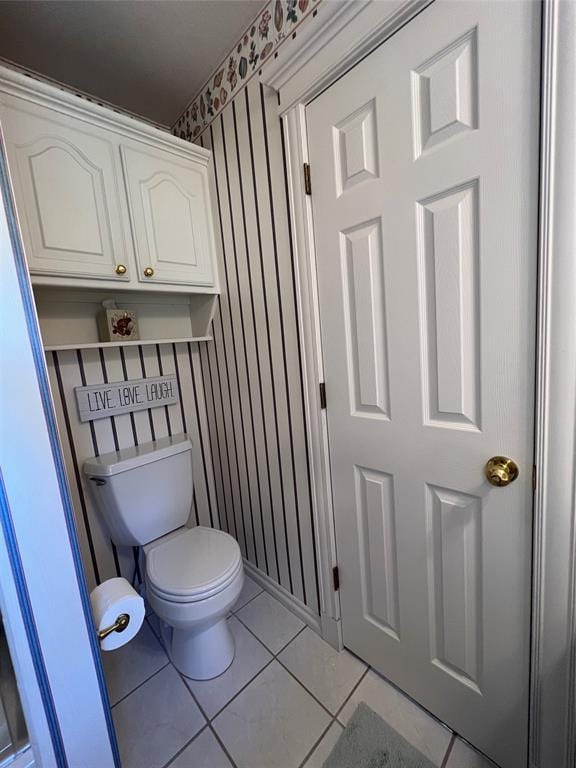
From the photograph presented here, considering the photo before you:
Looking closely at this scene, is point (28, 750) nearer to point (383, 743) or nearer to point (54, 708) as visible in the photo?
point (54, 708)

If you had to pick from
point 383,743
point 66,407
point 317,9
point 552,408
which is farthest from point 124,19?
point 383,743

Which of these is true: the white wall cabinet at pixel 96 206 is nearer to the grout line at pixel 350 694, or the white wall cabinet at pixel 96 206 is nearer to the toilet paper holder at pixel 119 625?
the toilet paper holder at pixel 119 625

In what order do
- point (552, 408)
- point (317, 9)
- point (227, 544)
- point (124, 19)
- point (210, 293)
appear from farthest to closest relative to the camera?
point (210, 293) → point (227, 544) → point (124, 19) → point (317, 9) → point (552, 408)

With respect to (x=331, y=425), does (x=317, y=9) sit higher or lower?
higher

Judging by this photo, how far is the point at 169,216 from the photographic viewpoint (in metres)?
1.38

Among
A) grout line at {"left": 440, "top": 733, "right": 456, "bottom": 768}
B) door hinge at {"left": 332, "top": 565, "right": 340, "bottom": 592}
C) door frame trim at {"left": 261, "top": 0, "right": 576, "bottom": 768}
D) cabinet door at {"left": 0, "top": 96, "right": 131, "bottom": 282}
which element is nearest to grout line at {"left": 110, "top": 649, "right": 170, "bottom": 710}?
door hinge at {"left": 332, "top": 565, "right": 340, "bottom": 592}

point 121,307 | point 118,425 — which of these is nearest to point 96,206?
point 121,307

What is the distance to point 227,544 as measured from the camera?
138 cm

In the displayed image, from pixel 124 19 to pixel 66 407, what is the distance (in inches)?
56.7

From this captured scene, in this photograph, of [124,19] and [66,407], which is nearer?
[124,19]

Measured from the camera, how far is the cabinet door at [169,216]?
4.25 feet

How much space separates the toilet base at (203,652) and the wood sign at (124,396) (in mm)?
972

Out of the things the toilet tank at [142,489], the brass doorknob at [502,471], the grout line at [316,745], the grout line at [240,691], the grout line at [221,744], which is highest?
the brass doorknob at [502,471]

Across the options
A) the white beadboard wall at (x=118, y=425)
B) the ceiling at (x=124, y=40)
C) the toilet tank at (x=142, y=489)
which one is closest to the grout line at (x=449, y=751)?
the toilet tank at (x=142, y=489)
